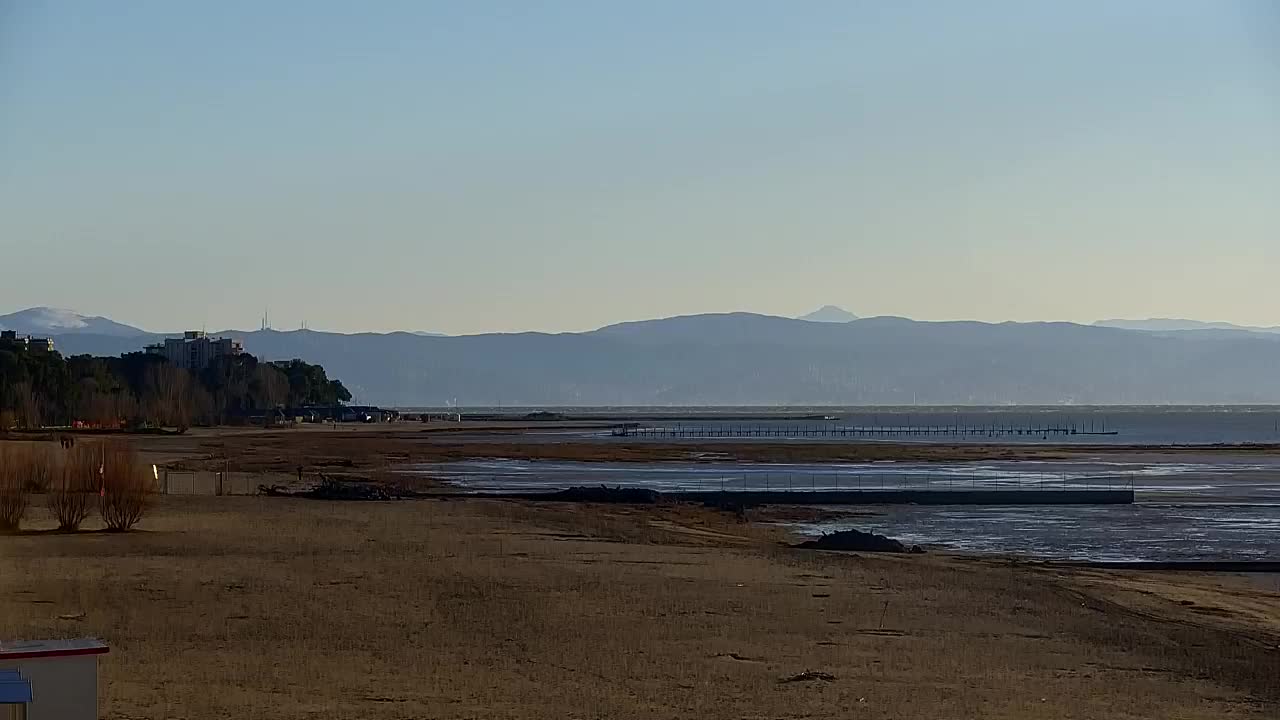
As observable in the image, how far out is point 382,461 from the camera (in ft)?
255

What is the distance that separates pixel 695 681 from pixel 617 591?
6.51m

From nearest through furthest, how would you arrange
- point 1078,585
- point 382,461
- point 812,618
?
point 812,618, point 1078,585, point 382,461

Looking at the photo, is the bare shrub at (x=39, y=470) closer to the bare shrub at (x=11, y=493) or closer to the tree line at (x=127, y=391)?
the bare shrub at (x=11, y=493)

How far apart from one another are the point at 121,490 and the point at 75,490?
949 millimetres

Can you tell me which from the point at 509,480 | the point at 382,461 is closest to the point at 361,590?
the point at 509,480

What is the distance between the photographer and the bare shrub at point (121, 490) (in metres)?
29.5

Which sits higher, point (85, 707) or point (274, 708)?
point (85, 707)

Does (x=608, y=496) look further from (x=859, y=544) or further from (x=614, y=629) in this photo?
(x=614, y=629)

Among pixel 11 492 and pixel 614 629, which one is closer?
pixel 614 629

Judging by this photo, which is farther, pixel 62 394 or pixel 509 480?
pixel 62 394

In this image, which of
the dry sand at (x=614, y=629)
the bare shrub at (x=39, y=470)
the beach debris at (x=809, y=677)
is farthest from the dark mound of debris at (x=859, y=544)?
the bare shrub at (x=39, y=470)

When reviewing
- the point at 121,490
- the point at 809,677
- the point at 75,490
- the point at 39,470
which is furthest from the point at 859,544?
the point at 39,470

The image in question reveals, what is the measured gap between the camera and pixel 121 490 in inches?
1169

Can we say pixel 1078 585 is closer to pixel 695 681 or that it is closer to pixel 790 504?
pixel 695 681
